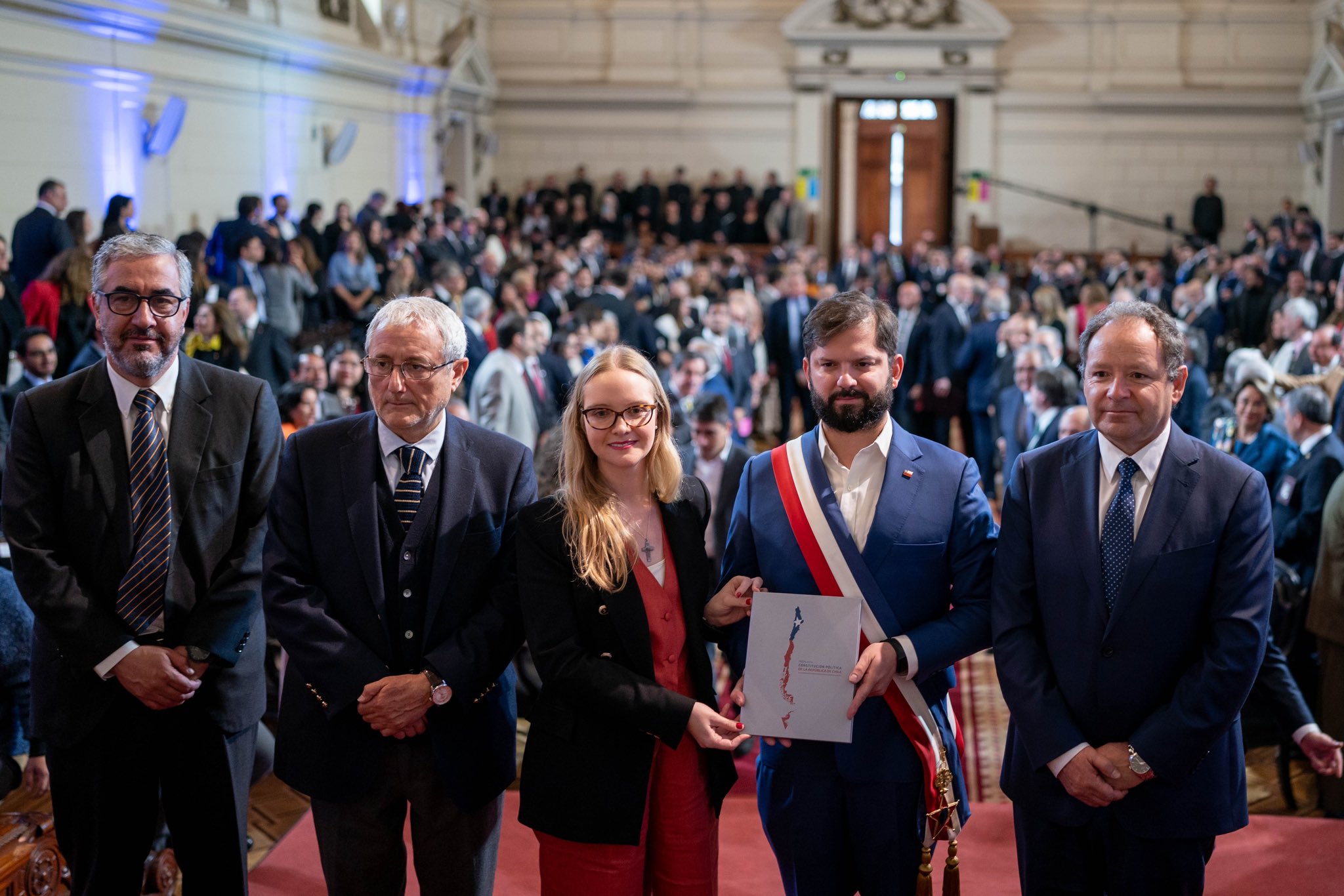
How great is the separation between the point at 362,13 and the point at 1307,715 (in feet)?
48.5

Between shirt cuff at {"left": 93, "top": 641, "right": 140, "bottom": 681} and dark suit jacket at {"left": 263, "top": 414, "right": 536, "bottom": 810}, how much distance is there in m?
0.34

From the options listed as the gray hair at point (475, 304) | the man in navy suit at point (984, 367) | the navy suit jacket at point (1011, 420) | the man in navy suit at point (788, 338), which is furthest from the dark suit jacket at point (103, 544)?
the man in navy suit at point (788, 338)

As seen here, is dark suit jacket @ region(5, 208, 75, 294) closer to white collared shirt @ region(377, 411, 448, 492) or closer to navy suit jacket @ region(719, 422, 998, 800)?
white collared shirt @ region(377, 411, 448, 492)

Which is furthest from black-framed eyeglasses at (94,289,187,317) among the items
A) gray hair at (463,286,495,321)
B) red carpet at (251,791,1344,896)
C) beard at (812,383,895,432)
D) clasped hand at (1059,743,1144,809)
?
gray hair at (463,286,495,321)

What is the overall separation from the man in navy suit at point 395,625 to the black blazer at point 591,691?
5.4 inches

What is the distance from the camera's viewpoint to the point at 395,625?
2631 mm

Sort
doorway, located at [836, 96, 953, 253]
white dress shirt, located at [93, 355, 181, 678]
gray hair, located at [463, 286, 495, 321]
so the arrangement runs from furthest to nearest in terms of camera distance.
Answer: doorway, located at [836, 96, 953, 253]
gray hair, located at [463, 286, 495, 321]
white dress shirt, located at [93, 355, 181, 678]

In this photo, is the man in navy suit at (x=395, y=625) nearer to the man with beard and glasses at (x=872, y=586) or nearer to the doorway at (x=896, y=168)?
the man with beard and glasses at (x=872, y=586)

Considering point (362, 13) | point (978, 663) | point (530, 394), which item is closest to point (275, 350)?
point (530, 394)

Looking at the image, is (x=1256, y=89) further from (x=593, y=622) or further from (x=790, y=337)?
(x=593, y=622)

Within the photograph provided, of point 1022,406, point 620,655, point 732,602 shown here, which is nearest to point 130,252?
point 620,655

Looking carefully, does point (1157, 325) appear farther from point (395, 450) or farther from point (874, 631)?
point (395, 450)

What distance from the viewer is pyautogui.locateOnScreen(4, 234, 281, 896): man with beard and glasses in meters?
2.68

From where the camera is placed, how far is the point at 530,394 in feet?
22.6
